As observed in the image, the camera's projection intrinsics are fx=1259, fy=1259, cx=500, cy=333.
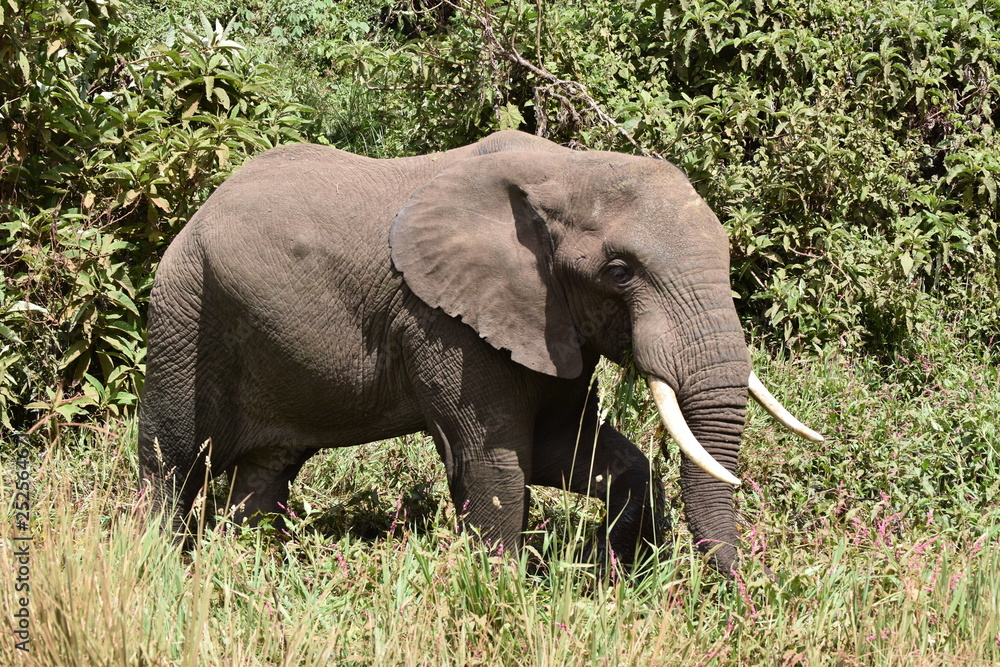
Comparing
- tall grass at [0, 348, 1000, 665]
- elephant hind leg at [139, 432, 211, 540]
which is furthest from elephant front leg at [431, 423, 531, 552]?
elephant hind leg at [139, 432, 211, 540]

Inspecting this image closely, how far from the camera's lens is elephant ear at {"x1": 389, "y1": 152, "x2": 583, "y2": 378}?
4.50 metres

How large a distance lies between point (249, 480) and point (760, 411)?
2.58 meters

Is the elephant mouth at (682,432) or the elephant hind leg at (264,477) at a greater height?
the elephant mouth at (682,432)

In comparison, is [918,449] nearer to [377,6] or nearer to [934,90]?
[934,90]

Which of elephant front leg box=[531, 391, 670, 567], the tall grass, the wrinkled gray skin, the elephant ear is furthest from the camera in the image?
elephant front leg box=[531, 391, 670, 567]

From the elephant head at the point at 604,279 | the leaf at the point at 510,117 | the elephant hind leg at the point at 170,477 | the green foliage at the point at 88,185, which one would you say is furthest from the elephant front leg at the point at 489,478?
the leaf at the point at 510,117

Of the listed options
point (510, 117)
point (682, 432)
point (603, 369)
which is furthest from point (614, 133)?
point (682, 432)

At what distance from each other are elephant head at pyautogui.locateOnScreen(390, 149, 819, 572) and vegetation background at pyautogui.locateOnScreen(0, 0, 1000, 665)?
229mm

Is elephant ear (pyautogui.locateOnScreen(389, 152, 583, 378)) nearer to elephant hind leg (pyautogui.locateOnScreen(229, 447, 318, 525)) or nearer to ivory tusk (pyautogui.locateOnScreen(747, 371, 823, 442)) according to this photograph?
ivory tusk (pyautogui.locateOnScreen(747, 371, 823, 442))

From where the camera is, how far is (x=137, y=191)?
668 cm

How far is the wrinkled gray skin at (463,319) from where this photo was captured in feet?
13.9

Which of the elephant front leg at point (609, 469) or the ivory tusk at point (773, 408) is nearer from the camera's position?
the ivory tusk at point (773, 408)

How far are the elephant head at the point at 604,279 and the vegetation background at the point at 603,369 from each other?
23cm

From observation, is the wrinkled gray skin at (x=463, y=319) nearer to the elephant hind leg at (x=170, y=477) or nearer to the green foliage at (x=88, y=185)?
the elephant hind leg at (x=170, y=477)
